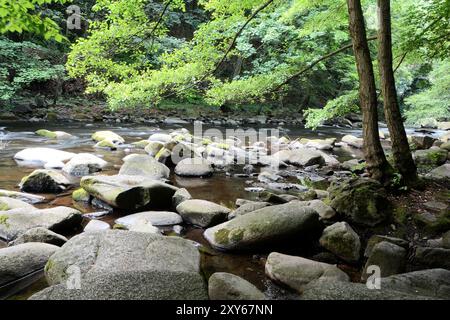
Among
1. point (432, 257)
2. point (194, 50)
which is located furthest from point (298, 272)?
Result: point (194, 50)

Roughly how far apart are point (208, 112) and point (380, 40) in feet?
56.1

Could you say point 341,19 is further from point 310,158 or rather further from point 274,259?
point 274,259

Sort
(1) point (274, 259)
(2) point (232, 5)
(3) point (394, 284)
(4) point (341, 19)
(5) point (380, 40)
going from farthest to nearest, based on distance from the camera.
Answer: (4) point (341, 19) < (2) point (232, 5) < (5) point (380, 40) < (1) point (274, 259) < (3) point (394, 284)

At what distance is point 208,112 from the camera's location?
21672 mm

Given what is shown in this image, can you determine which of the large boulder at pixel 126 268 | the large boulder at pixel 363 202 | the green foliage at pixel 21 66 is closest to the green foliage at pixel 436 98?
the large boulder at pixel 363 202

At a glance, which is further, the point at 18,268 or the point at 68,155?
the point at 68,155

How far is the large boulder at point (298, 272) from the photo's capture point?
315cm

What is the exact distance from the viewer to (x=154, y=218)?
4.66 metres

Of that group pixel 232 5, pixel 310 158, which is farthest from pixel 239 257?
pixel 310 158

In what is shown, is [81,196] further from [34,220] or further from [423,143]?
[423,143]

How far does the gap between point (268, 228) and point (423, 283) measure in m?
1.64

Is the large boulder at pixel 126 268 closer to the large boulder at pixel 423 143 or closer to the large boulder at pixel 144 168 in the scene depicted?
the large boulder at pixel 144 168

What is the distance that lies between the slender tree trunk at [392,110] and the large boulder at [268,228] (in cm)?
181

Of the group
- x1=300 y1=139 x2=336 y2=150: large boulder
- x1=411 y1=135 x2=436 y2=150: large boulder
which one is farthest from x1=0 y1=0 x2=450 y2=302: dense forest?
x1=300 y1=139 x2=336 y2=150: large boulder
